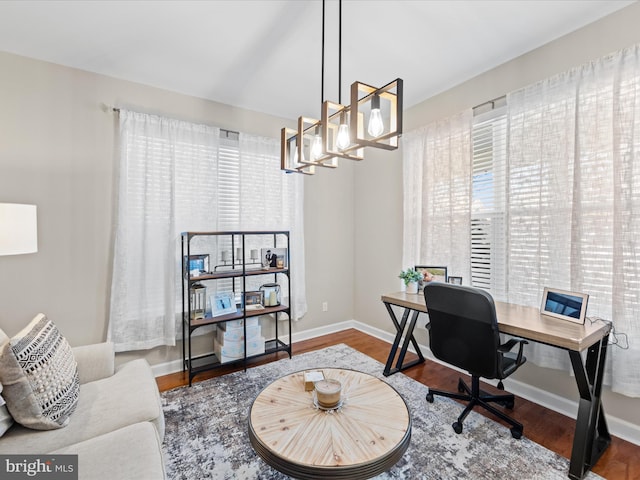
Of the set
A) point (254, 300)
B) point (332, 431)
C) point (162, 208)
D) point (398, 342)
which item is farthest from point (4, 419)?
point (398, 342)

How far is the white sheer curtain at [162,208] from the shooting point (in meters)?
2.64

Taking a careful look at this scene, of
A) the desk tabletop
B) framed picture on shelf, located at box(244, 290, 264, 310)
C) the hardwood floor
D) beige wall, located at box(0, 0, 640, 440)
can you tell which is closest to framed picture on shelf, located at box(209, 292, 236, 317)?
framed picture on shelf, located at box(244, 290, 264, 310)

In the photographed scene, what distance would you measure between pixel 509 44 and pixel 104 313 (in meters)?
4.04

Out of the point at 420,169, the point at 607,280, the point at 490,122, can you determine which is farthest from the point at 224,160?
the point at 607,280

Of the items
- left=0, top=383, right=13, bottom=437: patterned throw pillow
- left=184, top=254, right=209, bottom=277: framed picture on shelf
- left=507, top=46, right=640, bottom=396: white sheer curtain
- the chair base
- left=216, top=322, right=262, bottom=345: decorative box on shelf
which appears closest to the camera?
left=0, top=383, right=13, bottom=437: patterned throw pillow

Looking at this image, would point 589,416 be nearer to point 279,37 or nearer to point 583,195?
point 583,195

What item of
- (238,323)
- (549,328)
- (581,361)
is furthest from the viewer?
(238,323)

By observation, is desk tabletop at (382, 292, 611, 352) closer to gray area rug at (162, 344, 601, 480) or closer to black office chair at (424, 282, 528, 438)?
black office chair at (424, 282, 528, 438)

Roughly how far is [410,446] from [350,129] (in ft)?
6.37

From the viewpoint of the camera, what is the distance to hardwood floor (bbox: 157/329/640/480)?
1746 mm

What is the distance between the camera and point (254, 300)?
124 inches

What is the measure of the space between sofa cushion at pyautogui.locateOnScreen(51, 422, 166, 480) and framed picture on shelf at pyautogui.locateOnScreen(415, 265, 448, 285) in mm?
2419

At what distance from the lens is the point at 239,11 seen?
1945 millimetres

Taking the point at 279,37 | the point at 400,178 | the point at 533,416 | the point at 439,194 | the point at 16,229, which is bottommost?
the point at 533,416
